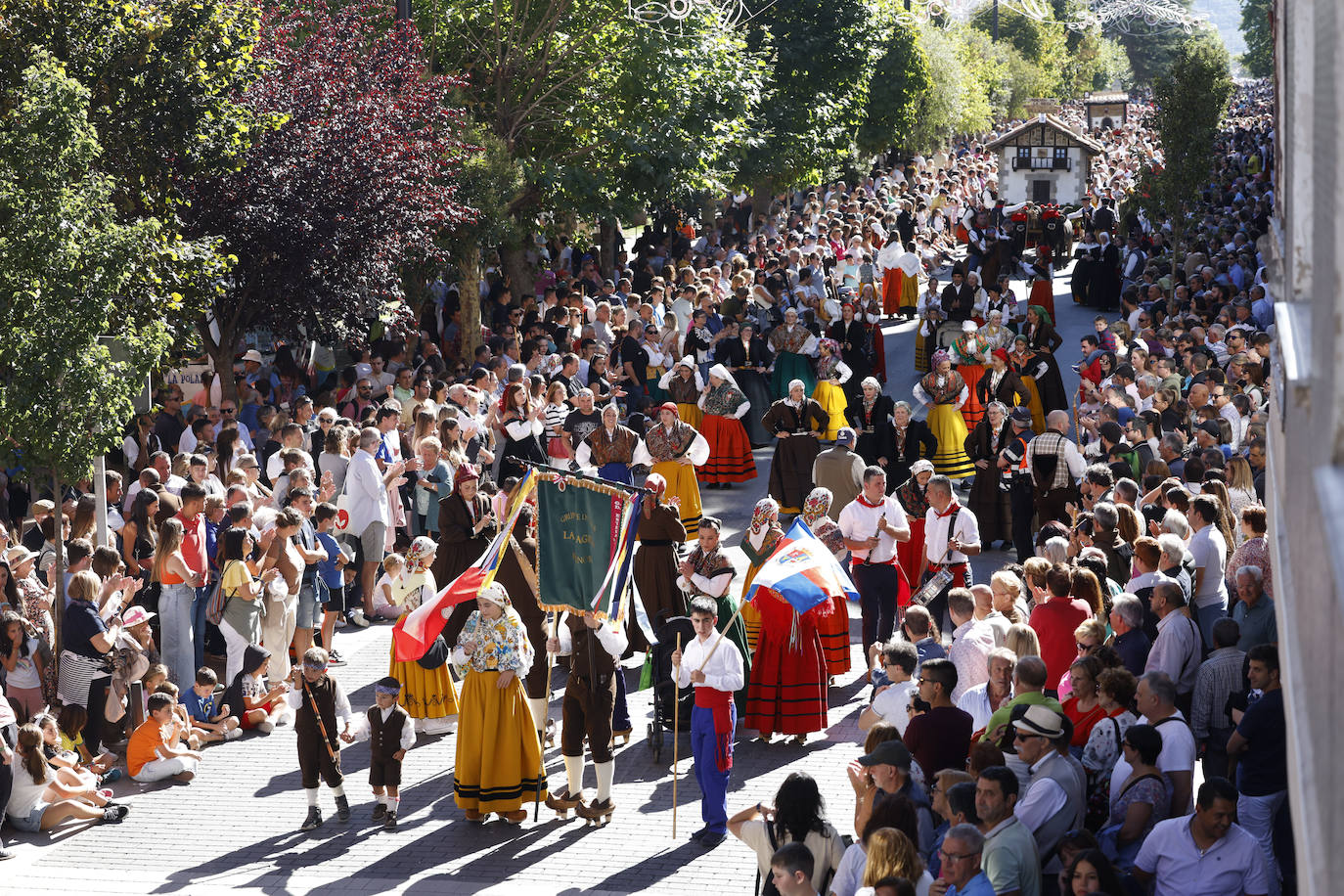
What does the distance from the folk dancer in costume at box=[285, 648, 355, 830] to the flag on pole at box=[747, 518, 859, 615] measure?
9.54ft

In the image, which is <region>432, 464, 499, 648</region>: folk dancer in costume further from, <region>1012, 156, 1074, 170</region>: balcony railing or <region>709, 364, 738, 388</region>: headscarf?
<region>1012, 156, 1074, 170</region>: balcony railing

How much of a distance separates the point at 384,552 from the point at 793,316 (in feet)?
21.7

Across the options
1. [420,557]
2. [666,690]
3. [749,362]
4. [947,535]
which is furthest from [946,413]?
[666,690]

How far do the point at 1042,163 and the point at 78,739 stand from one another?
31972 mm

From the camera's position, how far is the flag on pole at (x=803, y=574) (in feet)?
35.6

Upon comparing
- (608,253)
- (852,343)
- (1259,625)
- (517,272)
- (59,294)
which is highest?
(608,253)

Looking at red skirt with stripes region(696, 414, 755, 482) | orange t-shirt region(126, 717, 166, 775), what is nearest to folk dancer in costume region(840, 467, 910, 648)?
orange t-shirt region(126, 717, 166, 775)

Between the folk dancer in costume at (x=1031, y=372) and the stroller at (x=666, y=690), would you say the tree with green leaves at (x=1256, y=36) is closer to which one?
the folk dancer in costume at (x=1031, y=372)

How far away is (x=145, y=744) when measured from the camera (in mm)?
11180

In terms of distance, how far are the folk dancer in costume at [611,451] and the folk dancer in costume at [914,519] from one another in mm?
2781

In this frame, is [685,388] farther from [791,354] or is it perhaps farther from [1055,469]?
[1055,469]

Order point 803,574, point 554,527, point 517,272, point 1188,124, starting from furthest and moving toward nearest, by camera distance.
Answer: point 517,272 → point 1188,124 → point 803,574 → point 554,527

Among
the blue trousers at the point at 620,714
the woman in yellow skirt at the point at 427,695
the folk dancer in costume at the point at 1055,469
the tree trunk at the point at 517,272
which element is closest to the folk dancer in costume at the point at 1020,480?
the folk dancer in costume at the point at 1055,469

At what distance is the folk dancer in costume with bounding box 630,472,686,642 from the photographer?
494 inches
